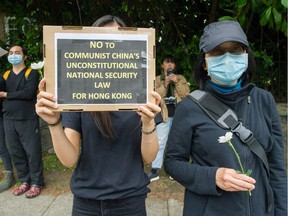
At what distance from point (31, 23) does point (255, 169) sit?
6.30 meters

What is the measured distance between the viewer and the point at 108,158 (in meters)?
1.73

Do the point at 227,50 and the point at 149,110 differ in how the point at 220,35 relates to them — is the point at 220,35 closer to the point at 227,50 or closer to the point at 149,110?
the point at 227,50

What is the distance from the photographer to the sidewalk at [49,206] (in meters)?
4.16

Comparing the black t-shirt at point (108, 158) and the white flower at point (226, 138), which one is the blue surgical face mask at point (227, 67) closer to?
the white flower at point (226, 138)

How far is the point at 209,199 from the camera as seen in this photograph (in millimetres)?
1657

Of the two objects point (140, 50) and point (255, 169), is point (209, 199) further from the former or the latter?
point (140, 50)

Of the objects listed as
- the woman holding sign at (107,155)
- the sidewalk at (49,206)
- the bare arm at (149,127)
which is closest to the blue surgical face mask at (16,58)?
the sidewalk at (49,206)

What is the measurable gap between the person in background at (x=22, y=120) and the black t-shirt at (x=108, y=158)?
3.11m

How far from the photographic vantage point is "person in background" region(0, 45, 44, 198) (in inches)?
181

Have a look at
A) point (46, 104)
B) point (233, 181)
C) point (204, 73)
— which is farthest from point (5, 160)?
point (233, 181)

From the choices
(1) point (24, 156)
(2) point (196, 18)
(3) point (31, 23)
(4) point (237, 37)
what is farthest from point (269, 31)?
(4) point (237, 37)

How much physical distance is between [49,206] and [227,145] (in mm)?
3371

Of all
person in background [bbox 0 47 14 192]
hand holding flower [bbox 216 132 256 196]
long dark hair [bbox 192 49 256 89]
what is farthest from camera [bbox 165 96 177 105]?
hand holding flower [bbox 216 132 256 196]

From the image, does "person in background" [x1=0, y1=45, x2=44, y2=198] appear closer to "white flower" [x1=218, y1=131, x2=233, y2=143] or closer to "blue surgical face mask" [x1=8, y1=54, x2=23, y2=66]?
"blue surgical face mask" [x1=8, y1=54, x2=23, y2=66]
